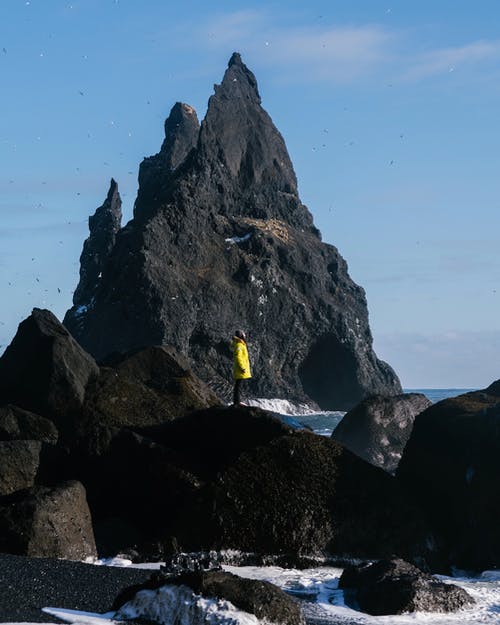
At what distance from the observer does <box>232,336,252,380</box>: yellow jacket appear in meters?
24.1

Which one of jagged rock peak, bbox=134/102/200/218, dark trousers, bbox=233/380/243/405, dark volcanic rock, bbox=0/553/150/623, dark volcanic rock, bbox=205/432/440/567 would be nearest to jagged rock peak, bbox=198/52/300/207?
jagged rock peak, bbox=134/102/200/218

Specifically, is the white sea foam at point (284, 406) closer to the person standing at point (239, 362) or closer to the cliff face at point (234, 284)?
the cliff face at point (234, 284)

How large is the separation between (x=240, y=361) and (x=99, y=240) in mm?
109882

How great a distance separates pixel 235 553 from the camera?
1544 centimetres

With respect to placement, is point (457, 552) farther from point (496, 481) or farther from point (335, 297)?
point (335, 297)

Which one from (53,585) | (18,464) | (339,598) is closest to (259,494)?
(339,598)

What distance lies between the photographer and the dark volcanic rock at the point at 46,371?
65.9 feet

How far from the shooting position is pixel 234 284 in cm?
11769

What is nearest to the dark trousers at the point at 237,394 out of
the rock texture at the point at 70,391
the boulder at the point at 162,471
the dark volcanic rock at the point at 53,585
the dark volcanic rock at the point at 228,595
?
the rock texture at the point at 70,391

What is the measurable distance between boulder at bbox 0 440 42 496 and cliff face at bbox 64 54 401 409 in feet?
274

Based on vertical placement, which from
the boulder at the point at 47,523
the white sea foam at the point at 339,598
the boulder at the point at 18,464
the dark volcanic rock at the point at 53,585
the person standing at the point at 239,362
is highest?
the person standing at the point at 239,362

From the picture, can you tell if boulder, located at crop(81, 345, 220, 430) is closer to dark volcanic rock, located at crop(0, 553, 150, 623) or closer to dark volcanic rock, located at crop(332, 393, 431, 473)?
dark volcanic rock, located at crop(0, 553, 150, 623)

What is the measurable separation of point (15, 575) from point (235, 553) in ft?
13.2

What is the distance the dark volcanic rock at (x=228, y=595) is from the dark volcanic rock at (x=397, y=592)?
6.08 feet
